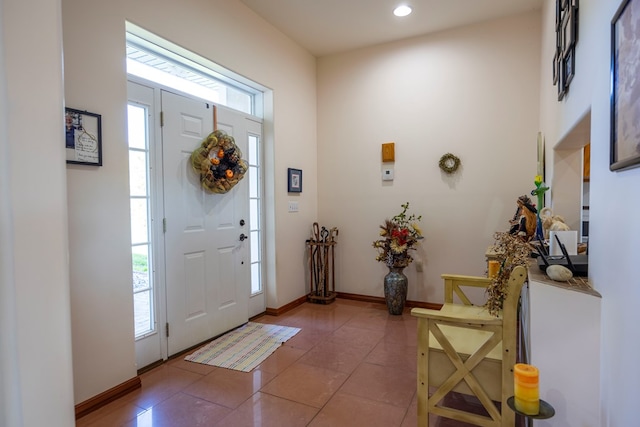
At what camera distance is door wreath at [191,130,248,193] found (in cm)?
290

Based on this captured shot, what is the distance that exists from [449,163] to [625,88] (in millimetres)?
2945

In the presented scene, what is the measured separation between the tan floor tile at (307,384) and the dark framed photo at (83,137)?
5.98 feet

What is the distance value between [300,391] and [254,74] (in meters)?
2.89

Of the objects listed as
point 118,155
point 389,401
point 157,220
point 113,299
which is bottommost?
point 389,401

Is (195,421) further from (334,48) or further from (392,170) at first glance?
(334,48)

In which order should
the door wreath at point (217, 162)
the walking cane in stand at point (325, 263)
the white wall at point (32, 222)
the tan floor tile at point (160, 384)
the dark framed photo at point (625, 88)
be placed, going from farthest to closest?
the walking cane in stand at point (325, 263), the door wreath at point (217, 162), the tan floor tile at point (160, 384), the dark framed photo at point (625, 88), the white wall at point (32, 222)

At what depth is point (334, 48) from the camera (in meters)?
4.32

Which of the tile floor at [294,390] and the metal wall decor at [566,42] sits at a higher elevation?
the metal wall decor at [566,42]

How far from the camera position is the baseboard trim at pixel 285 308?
3.86 meters

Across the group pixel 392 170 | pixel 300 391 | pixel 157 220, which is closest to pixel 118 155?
pixel 157 220

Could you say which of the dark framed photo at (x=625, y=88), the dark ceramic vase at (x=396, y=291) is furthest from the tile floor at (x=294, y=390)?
the dark framed photo at (x=625, y=88)

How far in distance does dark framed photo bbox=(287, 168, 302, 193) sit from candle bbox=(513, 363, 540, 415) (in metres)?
3.25

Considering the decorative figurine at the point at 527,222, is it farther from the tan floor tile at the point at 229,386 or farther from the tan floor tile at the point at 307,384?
the tan floor tile at the point at 229,386

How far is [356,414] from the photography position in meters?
2.03
